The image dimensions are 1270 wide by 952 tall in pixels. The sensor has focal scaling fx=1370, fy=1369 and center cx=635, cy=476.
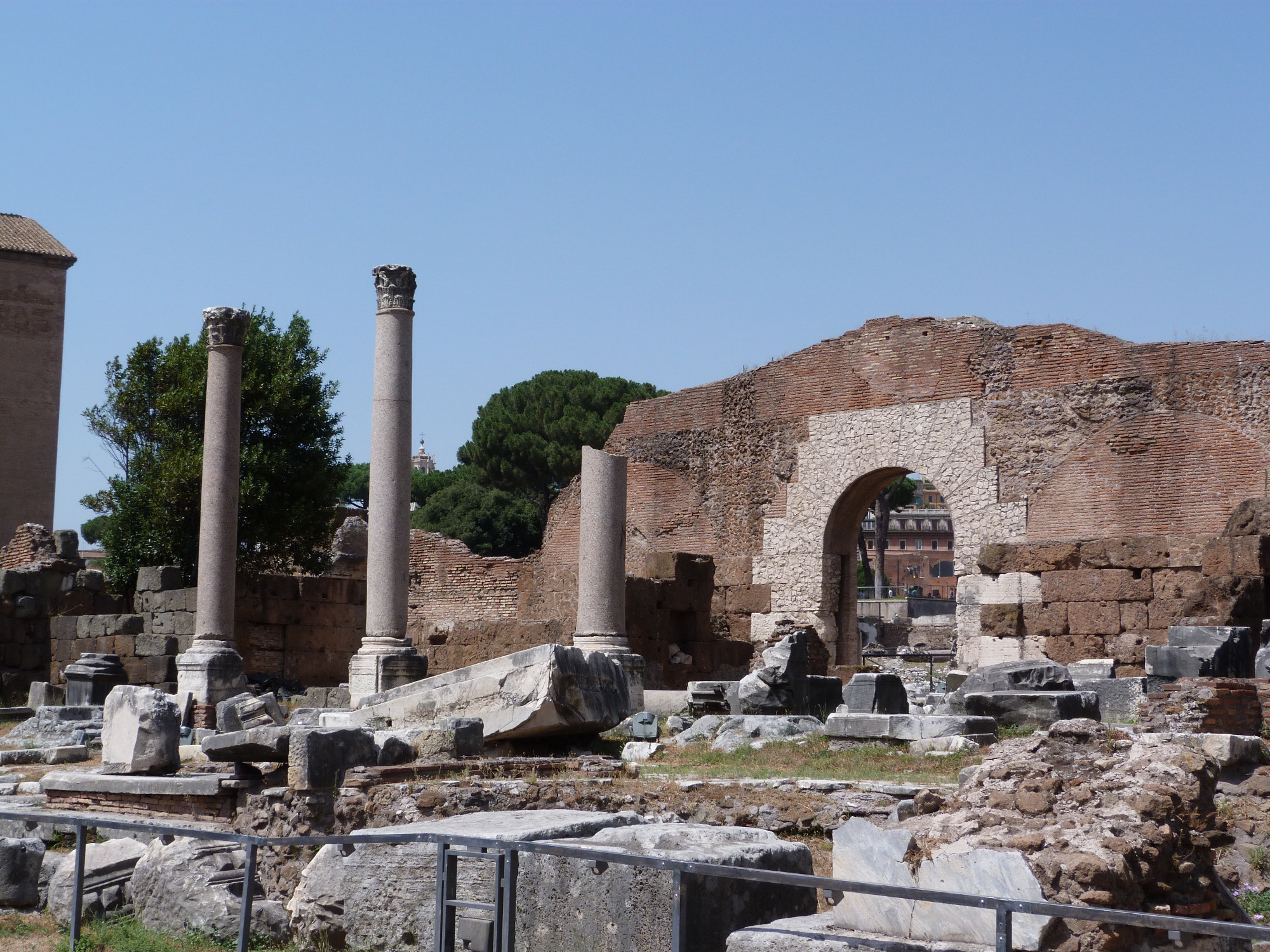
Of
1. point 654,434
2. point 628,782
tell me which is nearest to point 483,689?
point 628,782

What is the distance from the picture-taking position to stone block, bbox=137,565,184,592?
19125 millimetres

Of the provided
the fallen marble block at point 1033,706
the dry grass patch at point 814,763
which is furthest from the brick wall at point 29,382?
the fallen marble block at point 1033,706

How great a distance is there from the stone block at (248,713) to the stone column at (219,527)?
3.60m

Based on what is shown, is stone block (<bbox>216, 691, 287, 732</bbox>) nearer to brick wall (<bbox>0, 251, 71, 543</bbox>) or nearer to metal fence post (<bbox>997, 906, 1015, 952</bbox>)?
metal fence post (<bbox>997, 906, 1015, 952</bbox>)

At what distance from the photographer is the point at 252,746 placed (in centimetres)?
873

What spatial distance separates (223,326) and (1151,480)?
39.6 feet

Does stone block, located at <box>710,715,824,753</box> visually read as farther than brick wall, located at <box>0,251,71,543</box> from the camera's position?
No

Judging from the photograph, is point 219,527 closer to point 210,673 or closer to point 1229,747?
point 210,673

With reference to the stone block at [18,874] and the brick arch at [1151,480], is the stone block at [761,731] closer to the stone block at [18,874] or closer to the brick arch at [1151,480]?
the stone block at [18,874]

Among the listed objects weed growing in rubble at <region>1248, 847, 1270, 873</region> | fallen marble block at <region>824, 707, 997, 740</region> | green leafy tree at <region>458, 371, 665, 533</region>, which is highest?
green leafy tree at <region>458, 371, 665, 533</region>

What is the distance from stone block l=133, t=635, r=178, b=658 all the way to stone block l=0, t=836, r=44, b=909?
445 inches

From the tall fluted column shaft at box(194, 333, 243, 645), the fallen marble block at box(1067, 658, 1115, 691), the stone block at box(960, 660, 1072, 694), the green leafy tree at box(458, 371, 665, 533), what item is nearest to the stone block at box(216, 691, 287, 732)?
the tall fluted column shaft at box(194, 333, 243, 645)

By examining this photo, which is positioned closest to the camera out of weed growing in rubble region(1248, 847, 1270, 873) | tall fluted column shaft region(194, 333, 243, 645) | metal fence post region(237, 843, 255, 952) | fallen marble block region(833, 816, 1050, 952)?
fallen marble block region(833, 816, 1050, 952)

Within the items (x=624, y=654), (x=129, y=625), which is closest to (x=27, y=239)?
(x=129, y=625)
